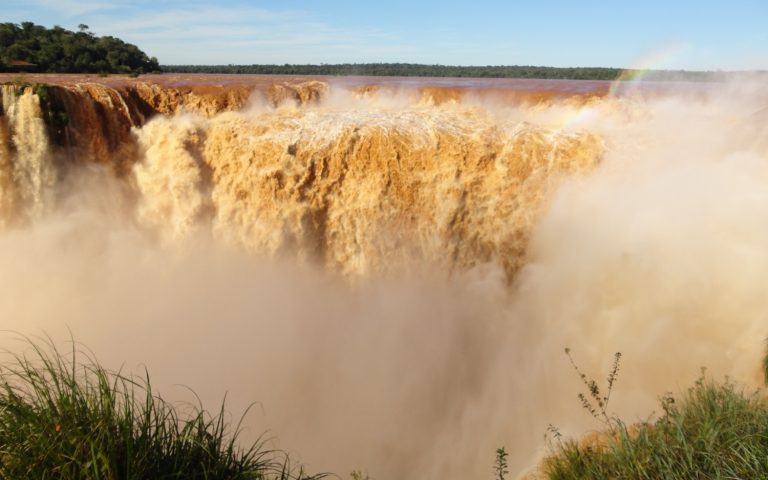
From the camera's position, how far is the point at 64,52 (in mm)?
23500

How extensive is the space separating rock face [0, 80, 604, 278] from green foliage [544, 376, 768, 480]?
7.10m

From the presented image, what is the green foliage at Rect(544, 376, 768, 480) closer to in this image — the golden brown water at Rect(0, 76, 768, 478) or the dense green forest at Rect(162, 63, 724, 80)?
the golden brown water at Rect(0, 76, 768, 478)

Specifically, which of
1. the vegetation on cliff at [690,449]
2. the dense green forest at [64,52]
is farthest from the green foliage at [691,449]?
the dense green forest at [64,52]

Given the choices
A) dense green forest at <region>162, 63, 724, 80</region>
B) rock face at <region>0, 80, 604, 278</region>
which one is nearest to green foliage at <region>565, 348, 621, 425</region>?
rock face at <region>0, 80, 604, 278</region>

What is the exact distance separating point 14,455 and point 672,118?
1316 cm

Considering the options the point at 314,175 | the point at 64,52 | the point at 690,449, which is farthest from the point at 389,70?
the point at 690,449

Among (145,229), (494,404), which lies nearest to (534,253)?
(494,404)

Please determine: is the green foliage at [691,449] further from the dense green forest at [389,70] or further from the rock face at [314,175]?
the dense green forest at [389,70]

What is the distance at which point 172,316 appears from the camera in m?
11.0

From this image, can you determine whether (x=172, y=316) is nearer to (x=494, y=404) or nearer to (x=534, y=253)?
(x=494, y=404)

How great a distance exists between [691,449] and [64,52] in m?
27.9

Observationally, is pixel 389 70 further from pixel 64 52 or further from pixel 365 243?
pixel 365 243

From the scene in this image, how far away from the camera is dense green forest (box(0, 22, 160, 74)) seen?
22.0 metres

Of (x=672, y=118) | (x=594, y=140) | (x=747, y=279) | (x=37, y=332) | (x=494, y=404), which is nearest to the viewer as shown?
(x=747, y=279)
